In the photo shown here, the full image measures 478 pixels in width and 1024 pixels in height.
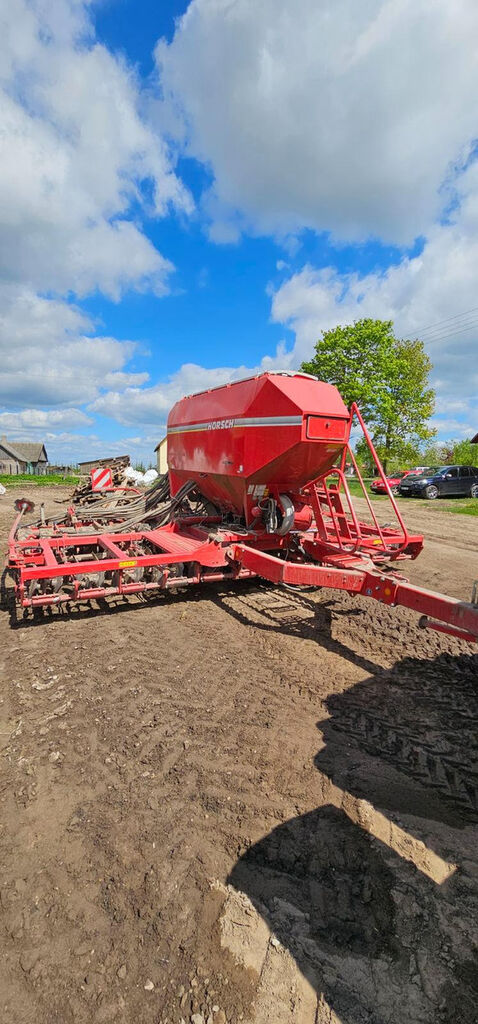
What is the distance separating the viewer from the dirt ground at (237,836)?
1866 millimetres

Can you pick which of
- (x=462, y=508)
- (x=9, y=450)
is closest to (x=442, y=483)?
(x=462, y=508)

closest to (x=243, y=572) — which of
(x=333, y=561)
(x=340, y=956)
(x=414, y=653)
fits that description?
(x=333, y=561)

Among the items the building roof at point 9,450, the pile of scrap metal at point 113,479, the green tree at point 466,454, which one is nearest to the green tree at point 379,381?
the green tree at point 466,454

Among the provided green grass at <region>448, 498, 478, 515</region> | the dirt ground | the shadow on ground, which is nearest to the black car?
green grass at <region>448, 498, 478, 515</region>

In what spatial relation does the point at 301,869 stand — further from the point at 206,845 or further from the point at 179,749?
the point at 179,749

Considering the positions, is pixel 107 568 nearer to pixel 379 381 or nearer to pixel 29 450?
pixel 379 381

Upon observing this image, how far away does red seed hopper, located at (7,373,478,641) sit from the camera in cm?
513

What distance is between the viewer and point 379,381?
32.0 meters

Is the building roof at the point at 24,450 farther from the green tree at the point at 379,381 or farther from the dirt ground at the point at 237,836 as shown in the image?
the dirt ground at the point at 237,836

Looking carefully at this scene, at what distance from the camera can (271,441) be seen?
5.64 metres

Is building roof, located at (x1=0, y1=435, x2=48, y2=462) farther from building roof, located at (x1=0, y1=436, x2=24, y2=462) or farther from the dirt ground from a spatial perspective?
the dirt ground

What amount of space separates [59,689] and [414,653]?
140 inches

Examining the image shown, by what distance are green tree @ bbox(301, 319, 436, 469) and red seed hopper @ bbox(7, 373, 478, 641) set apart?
26.1 meters

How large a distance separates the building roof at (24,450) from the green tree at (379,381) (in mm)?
43839
